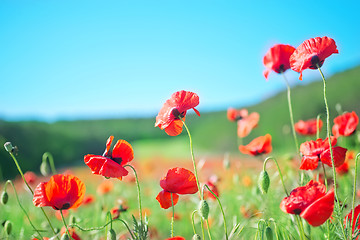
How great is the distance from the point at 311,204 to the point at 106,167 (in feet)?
2.11

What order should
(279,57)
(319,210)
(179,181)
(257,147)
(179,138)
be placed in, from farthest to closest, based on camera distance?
(179,138)
(257,147)
(279,57)
(179,181)
(319,210)

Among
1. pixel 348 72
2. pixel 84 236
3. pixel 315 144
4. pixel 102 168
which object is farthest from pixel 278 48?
pixel 348 72

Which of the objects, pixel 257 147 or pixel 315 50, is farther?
pixel 257 147

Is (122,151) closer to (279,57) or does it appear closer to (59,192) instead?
(59,192)

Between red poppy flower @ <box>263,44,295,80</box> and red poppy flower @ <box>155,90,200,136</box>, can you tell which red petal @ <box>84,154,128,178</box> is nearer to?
red poppy flower @ <box>155,90,200,136</box>

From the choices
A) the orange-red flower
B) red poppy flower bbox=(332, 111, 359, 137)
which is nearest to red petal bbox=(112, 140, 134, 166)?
the orange-red flower

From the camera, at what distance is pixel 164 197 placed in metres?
1.22

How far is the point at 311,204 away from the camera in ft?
3.08

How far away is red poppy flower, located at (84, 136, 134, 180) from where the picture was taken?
1110 mm

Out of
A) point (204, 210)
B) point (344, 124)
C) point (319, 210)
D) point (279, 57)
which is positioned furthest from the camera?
point (344, 124)

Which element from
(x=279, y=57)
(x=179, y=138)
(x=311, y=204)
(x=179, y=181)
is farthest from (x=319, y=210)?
(x=179, y=138)

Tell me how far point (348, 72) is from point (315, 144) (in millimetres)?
8611

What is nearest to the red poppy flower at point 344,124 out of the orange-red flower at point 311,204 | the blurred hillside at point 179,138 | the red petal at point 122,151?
the orange-red flower at point 311,204

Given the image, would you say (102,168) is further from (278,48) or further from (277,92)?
(277,92)
